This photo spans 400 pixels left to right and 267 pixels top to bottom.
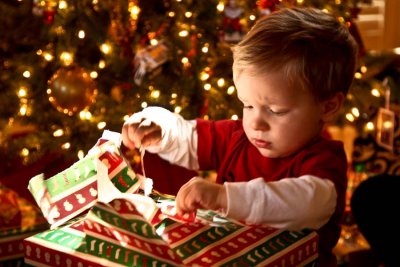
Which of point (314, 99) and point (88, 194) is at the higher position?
point (314, 99)

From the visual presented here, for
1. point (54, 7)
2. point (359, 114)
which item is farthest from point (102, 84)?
point (359, 114)

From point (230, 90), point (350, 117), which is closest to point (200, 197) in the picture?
point (230, 90)

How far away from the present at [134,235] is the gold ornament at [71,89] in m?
0.79

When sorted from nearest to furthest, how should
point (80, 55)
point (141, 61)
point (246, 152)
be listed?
point (246, 152) < point (141, 61) < point (80, 55)

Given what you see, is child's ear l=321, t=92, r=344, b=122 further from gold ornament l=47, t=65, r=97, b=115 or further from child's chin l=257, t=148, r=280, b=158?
gold ornament l=47, t=65, r=97, b=115

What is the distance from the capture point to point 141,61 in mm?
1717

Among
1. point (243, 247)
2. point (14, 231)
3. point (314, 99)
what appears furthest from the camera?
point (14, 231)

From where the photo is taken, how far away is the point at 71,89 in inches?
62.3

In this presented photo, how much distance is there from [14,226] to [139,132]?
598mm

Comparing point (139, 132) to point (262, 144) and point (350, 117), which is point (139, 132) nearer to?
point (262, 144)

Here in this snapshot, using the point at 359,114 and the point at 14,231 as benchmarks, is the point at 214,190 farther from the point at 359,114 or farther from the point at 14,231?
the point at 359,114

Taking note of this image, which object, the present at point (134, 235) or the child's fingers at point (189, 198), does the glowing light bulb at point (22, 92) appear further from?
the child's fingers at point (189, 198)

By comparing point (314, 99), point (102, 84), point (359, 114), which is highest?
point (314, 99)

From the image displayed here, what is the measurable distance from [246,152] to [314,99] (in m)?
0.19
